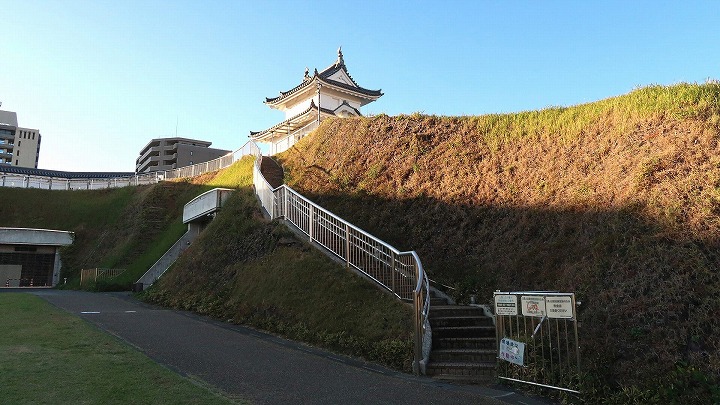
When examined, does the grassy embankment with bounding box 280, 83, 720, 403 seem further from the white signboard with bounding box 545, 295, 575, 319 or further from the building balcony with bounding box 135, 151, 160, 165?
the building balcony with bounding box 135, 151, 160, 165

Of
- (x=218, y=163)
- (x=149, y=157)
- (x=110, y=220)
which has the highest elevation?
(x=149, y=157)

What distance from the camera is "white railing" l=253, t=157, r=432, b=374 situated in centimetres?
698

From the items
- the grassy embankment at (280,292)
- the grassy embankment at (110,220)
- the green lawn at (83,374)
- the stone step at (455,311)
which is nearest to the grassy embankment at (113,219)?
the grassy embankment at (110,220)

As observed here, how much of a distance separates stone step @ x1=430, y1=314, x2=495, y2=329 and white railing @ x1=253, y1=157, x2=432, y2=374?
326 millimetres

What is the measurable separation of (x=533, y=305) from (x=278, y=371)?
3866 millimetres

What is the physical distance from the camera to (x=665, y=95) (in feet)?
32.4

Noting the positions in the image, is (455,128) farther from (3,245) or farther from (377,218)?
(3,245)

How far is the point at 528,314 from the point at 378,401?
7.97ft

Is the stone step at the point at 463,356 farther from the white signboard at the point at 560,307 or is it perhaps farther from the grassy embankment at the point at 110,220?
the grassy embankment at the point at 110,220

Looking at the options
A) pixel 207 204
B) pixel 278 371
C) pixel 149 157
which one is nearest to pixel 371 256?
pixel 278 371

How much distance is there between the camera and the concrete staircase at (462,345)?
6.54 metres

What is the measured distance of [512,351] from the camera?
6.04 m

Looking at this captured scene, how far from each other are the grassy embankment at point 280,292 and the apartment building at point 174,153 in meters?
60.9

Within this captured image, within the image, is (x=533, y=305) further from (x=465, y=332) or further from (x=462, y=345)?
(x=465, y=332)
